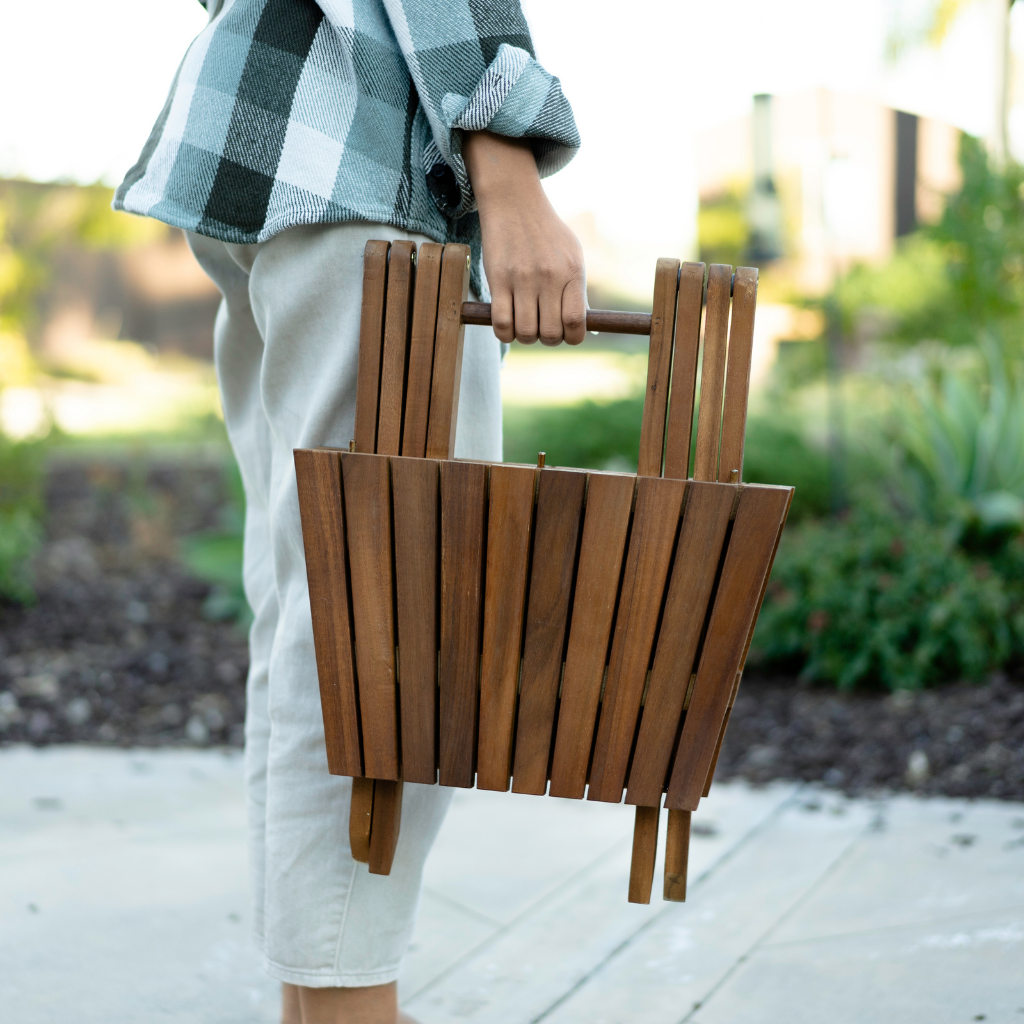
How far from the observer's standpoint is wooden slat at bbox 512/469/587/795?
3.42ft

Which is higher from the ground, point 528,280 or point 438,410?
point 528,280

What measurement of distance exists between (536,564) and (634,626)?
0.40ft

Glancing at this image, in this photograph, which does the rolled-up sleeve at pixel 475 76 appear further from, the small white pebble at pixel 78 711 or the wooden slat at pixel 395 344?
the small white pebble at pixel 78 711

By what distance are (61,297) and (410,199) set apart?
45.3 feet

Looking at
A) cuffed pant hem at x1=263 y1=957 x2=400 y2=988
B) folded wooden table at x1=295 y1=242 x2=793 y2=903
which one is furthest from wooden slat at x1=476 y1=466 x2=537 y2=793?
cuffed pant hem at x1=263 y1=957 x2=400 y2=988

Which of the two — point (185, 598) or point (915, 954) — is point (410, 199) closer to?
point (915, 954)

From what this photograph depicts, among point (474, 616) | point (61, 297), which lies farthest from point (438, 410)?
point (61, 297)

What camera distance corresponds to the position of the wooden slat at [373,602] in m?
1.07

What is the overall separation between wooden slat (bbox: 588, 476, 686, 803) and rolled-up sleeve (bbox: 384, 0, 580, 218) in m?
0.39

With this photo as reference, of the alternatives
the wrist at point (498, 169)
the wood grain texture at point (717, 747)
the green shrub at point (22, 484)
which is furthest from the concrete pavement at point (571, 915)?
the green shrub at point (22, 484)

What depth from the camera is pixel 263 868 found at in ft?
4.57

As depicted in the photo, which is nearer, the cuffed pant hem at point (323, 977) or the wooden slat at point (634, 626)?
the wooden slat at point (634, 626)

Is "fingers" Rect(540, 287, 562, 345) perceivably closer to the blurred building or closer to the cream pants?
the cream pants

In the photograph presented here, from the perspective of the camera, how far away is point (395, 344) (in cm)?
110
